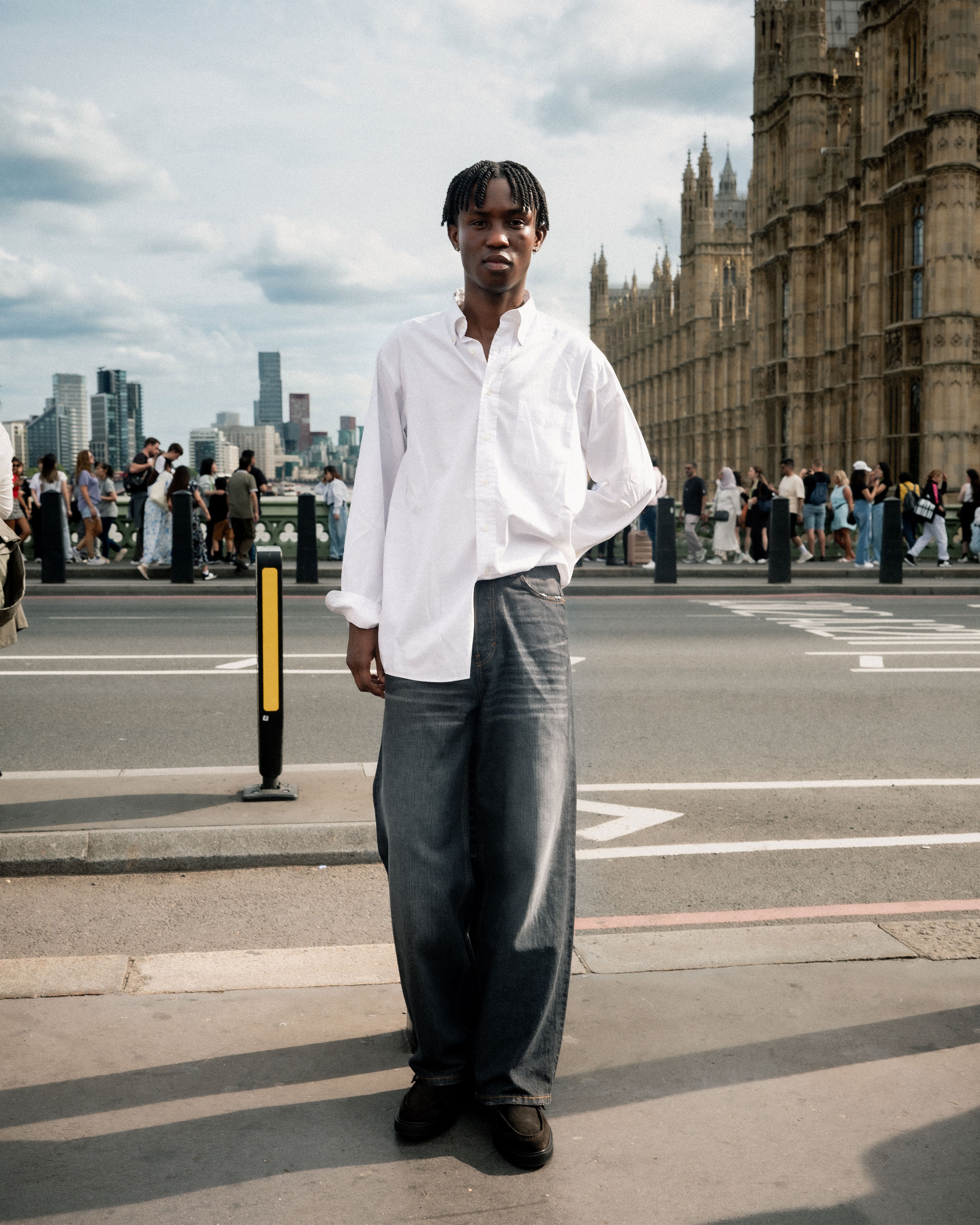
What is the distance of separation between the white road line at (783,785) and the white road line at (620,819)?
0.29 meters

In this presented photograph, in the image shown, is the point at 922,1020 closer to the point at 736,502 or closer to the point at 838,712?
the point at 838,712

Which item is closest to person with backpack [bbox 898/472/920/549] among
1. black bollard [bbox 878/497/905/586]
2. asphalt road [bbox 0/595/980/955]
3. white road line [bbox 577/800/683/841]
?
black bollard [bbox 878/497/905/586]

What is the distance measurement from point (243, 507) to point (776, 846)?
14301 mm

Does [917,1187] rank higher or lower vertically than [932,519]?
lower

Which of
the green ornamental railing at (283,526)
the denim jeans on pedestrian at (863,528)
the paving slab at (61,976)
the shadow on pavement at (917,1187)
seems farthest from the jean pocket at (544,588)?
the green ornamental railing at (283,526)

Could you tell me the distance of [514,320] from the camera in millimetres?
2736

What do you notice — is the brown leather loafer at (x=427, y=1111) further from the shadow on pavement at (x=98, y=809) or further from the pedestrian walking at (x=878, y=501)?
the pedestrian walking at (x=878, y=501)

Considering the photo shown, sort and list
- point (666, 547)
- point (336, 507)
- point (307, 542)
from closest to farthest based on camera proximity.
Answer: point (307, 542)
point (666, 547)
point (336, 507)

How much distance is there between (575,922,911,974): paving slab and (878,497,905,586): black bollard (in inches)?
564

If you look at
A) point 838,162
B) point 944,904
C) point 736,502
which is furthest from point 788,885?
point 838,162

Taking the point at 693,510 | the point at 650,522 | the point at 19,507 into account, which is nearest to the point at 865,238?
the point at 693,510

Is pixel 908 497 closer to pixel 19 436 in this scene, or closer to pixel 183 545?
pixel 183 545

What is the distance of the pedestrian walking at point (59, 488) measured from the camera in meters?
17.2

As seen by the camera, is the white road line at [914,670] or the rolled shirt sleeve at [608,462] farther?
the white road line at [914,670]
